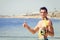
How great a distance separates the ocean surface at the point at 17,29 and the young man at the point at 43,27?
46 mm

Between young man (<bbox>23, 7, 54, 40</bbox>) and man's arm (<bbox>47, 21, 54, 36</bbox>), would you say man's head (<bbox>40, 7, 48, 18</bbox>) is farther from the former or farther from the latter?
man's arm (<bbox>47, 21, 54, 36</bbox>)

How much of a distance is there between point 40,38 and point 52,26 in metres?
0.23

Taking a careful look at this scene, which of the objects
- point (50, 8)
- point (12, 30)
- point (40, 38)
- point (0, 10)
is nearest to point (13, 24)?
point (12, 30)

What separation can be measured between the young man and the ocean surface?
46 millimetres

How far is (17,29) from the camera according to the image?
83.2 inches

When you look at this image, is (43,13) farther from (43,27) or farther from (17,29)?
(17,29)

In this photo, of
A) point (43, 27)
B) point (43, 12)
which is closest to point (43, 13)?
point (43, 12)

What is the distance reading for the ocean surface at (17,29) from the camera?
209 centimetres

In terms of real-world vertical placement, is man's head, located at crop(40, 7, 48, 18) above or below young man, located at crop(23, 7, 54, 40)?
above

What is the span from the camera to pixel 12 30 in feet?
6.95

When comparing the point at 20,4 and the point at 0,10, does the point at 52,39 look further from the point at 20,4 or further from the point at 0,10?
the point at 0,10

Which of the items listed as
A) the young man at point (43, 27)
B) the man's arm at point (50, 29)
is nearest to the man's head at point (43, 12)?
the young man at point (43, 27)

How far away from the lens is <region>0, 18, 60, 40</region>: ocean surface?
2.09 metres

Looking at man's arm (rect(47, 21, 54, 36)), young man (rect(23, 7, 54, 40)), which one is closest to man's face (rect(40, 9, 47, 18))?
young man (rect(23, 7, 54, 40))
